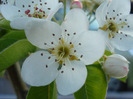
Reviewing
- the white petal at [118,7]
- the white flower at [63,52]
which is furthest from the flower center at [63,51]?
the white petal at [118,7]

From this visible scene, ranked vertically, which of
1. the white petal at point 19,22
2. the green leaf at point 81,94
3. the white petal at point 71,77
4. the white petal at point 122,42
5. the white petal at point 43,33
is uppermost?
the white petal at point 19,22

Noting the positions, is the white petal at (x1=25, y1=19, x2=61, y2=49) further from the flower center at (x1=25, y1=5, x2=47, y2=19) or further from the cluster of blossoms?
the flower center at (x1=25, y1=5, x2=47, y2=19)

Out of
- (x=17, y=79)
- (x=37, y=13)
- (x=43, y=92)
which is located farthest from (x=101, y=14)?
(x=17, y=79)

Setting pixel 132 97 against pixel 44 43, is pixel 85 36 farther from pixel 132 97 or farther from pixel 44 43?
pixel 132 97

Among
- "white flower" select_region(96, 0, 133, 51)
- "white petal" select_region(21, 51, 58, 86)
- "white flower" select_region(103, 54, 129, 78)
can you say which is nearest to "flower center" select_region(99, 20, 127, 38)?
"white flower" select_region(96, 0, 133, 51)

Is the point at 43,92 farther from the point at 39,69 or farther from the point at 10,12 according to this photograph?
the point at 10,12

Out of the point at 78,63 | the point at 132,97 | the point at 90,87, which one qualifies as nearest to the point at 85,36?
the point at 78,63

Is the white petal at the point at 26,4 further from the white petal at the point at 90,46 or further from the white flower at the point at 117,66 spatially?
the white flower at the point at 117,66
